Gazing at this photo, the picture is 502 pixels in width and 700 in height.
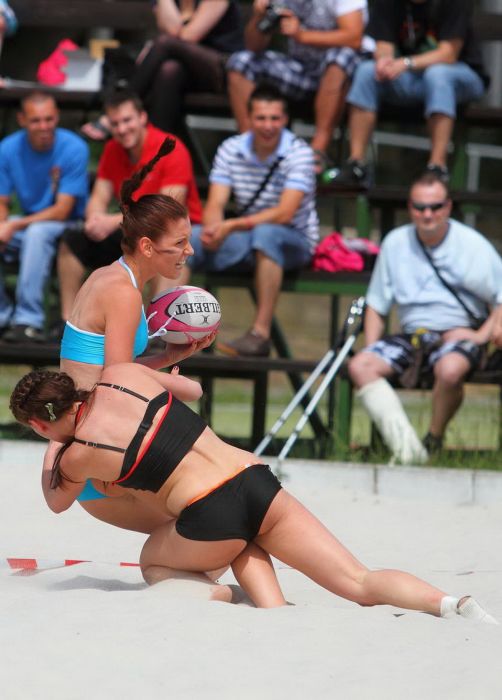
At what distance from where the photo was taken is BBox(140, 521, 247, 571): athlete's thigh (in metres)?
4.37

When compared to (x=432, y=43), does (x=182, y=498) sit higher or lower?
lower

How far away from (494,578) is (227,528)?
5.47 ft

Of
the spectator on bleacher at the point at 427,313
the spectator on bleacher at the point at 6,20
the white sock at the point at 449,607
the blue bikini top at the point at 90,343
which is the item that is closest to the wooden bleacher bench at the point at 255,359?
the spectator on bleacher at the point at 427,313

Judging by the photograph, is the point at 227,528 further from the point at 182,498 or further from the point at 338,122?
the point at 338,122

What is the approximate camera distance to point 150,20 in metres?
10.0

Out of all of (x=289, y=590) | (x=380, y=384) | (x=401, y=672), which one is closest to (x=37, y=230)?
(x=380, y=384)

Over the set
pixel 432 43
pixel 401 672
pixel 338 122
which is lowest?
pixel 401 672

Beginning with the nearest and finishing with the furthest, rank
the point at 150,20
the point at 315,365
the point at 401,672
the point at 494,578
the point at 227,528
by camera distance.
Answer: the point at 401,672 < the point at 227,528 < the point at 494,578 < the point at 315,365 < the point at 150,20

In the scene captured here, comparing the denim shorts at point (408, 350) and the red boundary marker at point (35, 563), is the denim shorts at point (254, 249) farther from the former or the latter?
the red boundary marker at point (35, 563)

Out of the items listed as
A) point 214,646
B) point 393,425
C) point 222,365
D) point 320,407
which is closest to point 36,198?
point 222,365

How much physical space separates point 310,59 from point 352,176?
2.98ft

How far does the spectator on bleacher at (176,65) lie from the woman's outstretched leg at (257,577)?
4988 mm

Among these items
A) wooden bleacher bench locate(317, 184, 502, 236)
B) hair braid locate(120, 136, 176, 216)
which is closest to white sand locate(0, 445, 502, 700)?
hair braid locate(120, 136, 176, 216)

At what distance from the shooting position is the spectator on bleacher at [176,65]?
8.92 meters
